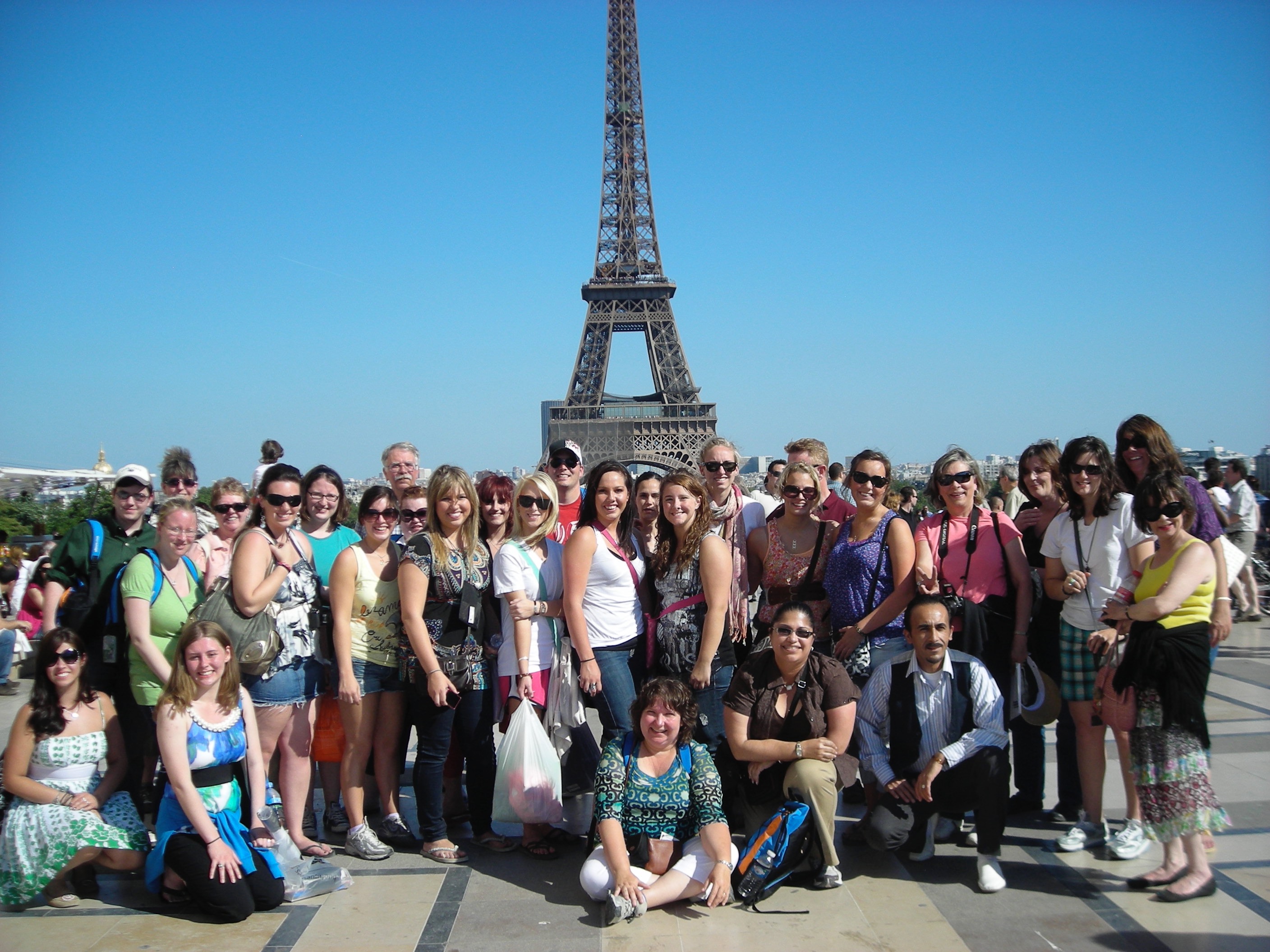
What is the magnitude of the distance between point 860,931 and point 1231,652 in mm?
6850

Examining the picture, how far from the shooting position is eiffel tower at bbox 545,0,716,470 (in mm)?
39938

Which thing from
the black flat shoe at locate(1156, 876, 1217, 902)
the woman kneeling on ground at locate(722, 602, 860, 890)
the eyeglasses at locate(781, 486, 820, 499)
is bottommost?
the black flat shoe at locate(1156, 876, 1217, 902)

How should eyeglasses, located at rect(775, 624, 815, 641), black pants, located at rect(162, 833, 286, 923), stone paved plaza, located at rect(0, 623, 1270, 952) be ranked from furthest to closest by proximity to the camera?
eyeglasses, located at rect(775, 624, 815, 641) → black pants, located at rect(162, 833, 286, 923) → stone paved plaza, located at rect(0, 623, 1270, 952)

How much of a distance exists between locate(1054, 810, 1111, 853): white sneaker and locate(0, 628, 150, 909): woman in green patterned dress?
3.93m

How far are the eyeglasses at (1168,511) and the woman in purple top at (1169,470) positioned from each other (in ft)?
0.87

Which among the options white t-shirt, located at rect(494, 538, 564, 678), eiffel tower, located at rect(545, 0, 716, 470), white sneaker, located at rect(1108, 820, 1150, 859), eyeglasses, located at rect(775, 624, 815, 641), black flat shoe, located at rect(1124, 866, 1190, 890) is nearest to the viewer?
black flat shoe, located at rect(1124, 866, 1190, 890)

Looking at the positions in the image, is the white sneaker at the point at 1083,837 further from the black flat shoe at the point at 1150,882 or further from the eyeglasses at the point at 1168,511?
the eyeglasses at the point at 1168,511

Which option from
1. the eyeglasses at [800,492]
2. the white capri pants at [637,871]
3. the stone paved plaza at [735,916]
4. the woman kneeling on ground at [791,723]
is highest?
the eyeglasses at [800,492]

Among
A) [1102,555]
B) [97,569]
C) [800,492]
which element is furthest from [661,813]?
[97,569]

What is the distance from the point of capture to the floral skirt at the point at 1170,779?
3.44 metres

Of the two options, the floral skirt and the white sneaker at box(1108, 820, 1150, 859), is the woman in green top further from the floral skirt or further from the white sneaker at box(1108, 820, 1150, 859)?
the white sneaker at box(1108, 820, 1150, 859)

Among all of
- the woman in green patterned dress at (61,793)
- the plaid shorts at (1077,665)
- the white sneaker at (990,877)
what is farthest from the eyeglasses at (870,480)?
the woman in green patterned dress at (61,793)

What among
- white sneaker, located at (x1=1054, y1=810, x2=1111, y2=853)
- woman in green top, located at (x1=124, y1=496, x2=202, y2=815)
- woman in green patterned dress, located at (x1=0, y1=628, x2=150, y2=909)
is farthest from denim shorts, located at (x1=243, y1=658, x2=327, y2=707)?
white sneaker, located at (x1=1054, y1=810, x2=1111, y2=853)

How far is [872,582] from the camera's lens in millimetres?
4164
